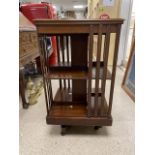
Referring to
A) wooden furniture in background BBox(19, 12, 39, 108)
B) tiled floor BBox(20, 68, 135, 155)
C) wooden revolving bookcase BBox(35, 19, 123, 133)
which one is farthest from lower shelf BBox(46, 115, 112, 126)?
wooden furniture in background BBox(19, 12, 39, 108)

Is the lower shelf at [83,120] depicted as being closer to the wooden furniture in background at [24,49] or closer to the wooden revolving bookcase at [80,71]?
the wooden revolving bookcase at [80,71]

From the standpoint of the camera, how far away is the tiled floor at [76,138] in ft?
3.55

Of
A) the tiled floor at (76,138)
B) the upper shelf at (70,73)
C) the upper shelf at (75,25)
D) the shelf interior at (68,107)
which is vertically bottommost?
the tiled floor at (76,138)

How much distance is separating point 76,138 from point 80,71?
59cm

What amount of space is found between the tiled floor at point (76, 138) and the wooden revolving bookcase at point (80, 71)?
13 centimetres

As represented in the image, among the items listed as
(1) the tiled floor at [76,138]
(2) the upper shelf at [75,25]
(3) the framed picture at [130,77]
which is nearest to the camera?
(2) the upper shelf at [75,25]

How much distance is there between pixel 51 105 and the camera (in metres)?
1.33

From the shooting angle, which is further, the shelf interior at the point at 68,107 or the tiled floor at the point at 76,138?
the shelf interior at the point at 68,107

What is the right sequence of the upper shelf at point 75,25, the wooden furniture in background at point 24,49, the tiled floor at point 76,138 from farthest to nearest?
1. the wooden furniture in background at point 24,49
2. the tiled floor at point 76,138
3. the upper shelf at point 75,25

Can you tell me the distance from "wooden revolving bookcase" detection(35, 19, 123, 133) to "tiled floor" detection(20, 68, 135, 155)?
0.13 meters

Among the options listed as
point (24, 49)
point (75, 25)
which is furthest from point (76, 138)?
point (24, 49)

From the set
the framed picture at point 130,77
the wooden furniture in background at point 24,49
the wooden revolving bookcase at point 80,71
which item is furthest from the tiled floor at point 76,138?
the framed picture at point 130,77

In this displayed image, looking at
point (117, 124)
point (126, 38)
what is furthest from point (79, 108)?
point (126, 38)

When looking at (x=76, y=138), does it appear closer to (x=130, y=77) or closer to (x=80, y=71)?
(x=80, y=71)
